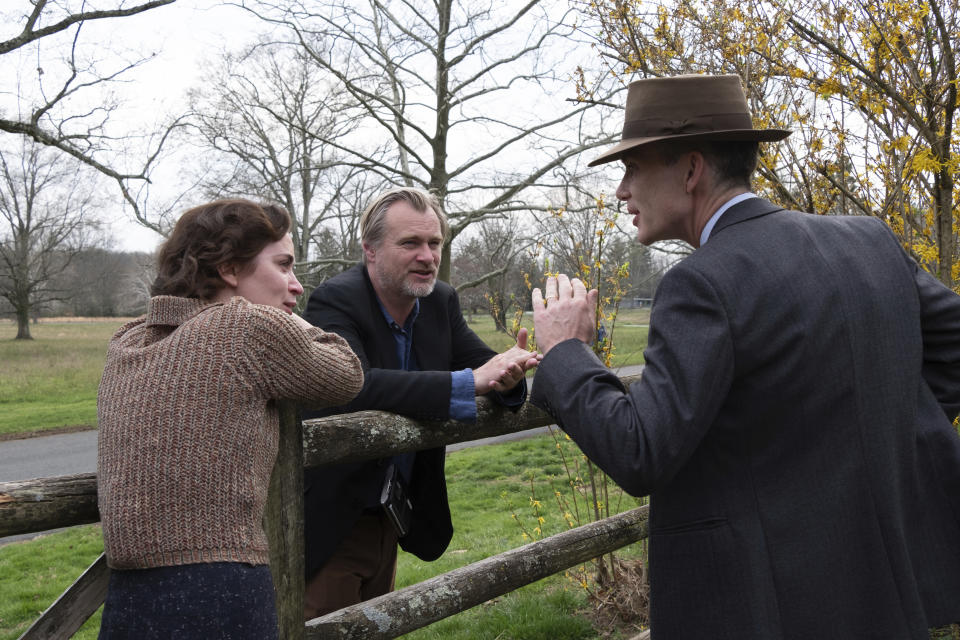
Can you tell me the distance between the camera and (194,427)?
1564mm

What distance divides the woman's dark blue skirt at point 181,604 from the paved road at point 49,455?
288 inches

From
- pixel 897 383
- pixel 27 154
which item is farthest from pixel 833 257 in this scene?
pixel 27 154

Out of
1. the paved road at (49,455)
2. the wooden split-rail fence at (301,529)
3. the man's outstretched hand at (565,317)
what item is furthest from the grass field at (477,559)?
the man's outstretched hand at (565,317)

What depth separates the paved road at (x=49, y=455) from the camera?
982 centimetres

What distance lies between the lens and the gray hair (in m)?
2.89

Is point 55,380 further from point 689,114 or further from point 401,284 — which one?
point 689,114

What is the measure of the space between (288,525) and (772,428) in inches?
45.3

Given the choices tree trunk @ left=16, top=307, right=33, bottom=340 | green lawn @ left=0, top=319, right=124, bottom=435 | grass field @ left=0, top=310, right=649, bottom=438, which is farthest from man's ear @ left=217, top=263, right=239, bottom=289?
tree trunk @ left=16, top=307, right=33, bottom=340

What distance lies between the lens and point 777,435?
1612mm

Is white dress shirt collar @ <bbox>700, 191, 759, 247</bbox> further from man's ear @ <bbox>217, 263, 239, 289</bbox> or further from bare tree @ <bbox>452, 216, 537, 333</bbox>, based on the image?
bare tree @ <bbox>452, 216, 537, 333</bbox>

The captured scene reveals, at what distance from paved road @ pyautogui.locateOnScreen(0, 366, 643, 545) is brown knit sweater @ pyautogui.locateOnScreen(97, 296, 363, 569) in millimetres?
7257

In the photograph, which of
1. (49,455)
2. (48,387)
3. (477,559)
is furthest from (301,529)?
(48,387)

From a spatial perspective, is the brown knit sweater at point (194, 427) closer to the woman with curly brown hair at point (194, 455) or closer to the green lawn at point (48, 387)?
the woman with curly brown hair at point (194, 455)

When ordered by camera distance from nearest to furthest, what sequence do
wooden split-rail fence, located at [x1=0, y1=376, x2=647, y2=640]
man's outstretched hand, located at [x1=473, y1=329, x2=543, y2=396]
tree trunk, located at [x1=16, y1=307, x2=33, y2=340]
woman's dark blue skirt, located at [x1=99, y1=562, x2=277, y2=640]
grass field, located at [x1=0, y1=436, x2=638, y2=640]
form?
woman's dark blue skirt, located at [x1=99, y1=562, x2=277, y2=640] → wooden split-rail fence, located at [x1=0, y1=376, x2=647, y2=640] → man's outstretched hand, located at [x1=473, y1=329, x2=543, y2=396] → grass field, located at [x1=0, y1=436, x2=638, y2=640] → tree trunk, located at [x1=16, y1=307, x2=33, y2=340]
